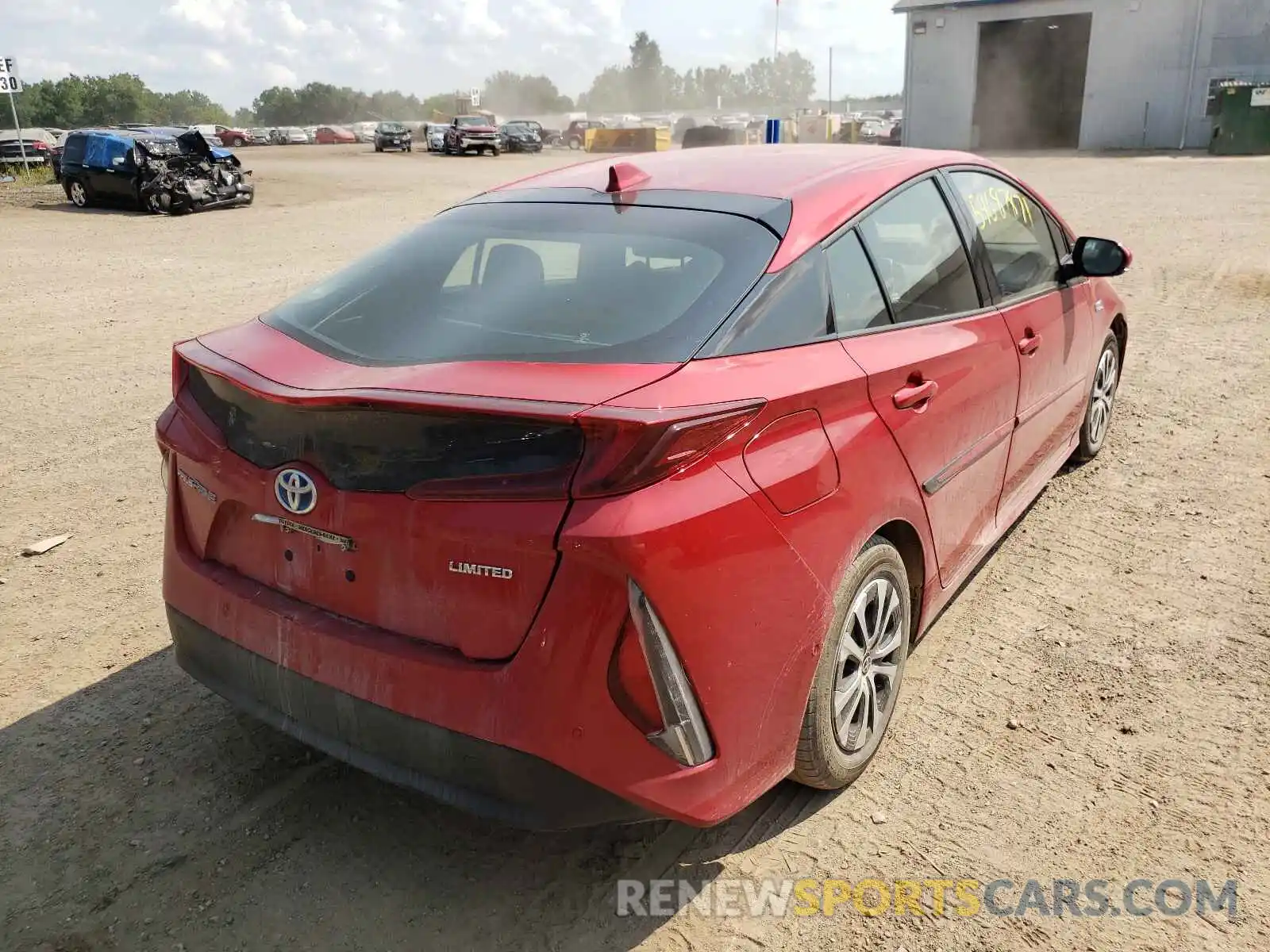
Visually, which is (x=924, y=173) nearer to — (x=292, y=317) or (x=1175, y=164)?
(x=292, y=317)

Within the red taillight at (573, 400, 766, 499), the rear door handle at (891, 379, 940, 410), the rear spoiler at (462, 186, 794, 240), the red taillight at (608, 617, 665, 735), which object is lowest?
the red taillight at (608, 617, 665, 735)

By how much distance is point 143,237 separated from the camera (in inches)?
651

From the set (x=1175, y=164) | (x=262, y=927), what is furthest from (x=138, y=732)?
(x=1175, y=164)

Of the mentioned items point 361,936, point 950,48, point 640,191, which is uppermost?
point 950,48

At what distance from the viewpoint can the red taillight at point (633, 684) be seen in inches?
80.9

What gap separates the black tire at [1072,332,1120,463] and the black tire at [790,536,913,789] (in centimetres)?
254

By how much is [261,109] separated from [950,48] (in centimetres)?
10585

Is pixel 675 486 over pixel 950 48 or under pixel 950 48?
under

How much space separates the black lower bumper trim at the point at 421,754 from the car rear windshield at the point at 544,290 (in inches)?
32.6

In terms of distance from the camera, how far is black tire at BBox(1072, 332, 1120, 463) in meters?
5.05

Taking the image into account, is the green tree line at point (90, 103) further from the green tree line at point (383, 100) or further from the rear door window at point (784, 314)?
the rear door window at point (784, 314)

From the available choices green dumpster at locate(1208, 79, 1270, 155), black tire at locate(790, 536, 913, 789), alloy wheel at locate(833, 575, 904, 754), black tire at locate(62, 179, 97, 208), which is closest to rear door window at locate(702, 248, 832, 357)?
black tire at locate(790, 536, 913, 789)

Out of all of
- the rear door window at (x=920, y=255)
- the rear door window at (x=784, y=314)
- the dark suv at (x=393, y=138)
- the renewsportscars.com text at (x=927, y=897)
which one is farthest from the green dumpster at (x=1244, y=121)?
the dark suv at (x=393, y=138)

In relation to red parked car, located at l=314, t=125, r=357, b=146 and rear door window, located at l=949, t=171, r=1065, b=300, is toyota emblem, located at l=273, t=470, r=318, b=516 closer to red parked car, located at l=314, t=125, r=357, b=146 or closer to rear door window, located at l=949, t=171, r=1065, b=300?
rear door window, located at l=949, t=171, r=1065, b=300
